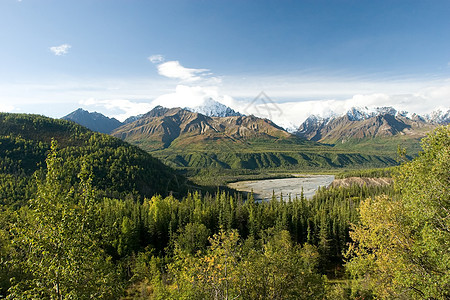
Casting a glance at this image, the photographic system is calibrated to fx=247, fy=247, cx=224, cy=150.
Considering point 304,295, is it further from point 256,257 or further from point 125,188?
point 125,188

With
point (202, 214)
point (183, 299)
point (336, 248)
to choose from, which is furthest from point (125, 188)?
point (183, 299)

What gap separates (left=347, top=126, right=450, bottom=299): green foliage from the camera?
16.3 meters

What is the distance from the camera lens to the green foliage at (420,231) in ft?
53.4

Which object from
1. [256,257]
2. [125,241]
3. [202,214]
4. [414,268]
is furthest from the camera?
[202,214]

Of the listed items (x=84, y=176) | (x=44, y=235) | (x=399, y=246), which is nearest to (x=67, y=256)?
(x=44, y=235)

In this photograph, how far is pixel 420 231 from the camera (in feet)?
67.4

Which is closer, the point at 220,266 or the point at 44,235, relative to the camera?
the point at 44,235

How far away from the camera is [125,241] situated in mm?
77812

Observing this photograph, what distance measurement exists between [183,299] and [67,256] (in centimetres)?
1240

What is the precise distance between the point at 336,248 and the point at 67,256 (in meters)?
108

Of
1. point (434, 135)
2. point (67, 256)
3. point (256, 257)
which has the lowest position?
point (256, 257)

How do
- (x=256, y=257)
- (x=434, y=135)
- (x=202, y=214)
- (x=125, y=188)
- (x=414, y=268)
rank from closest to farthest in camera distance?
(x=414, y=268)
(x=434, y=135)
(x=256, y=257)
(x=202, y=214)
(x=125, y=188)

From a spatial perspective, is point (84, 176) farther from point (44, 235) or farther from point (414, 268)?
point (414, 268)

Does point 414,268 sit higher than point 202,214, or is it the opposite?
point 414,268
